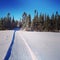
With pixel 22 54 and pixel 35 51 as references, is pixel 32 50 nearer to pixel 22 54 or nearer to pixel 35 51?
pixel 35 51

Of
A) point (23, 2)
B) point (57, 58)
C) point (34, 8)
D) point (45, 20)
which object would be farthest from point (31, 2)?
point (57, 58)

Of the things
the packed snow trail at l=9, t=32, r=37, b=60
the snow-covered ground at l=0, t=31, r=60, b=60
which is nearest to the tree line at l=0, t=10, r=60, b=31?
the snow-covered ground at l=0, t=31, r=60, b=60

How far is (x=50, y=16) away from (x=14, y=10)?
1.04 m

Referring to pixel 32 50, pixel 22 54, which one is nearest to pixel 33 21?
pixel 32 50

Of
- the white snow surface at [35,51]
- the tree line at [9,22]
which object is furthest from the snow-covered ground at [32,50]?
the tree line at [9,22]

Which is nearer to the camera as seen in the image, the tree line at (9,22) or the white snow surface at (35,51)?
the white snow surface at (35,51)

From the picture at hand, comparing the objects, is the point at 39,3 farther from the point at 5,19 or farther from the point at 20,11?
the point at 5,19

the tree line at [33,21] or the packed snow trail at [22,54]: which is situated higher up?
the tree line at [33,21]

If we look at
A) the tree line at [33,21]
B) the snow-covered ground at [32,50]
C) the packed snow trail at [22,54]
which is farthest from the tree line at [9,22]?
the packed snow trail at [22,54]

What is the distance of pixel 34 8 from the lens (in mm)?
3838

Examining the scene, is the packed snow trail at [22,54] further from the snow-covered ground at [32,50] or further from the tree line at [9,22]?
the tree line at [9,22]

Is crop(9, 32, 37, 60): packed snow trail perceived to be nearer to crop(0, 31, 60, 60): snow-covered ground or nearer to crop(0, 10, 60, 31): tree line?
crop(0, 31, 60, 60): snow-covered ground

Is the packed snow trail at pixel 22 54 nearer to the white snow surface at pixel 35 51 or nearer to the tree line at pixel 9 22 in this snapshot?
the white snow surface at pixel 35 51

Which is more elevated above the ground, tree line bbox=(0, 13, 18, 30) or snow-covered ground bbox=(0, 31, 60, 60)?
tree line bbox=(0, 13, 18, 30)
